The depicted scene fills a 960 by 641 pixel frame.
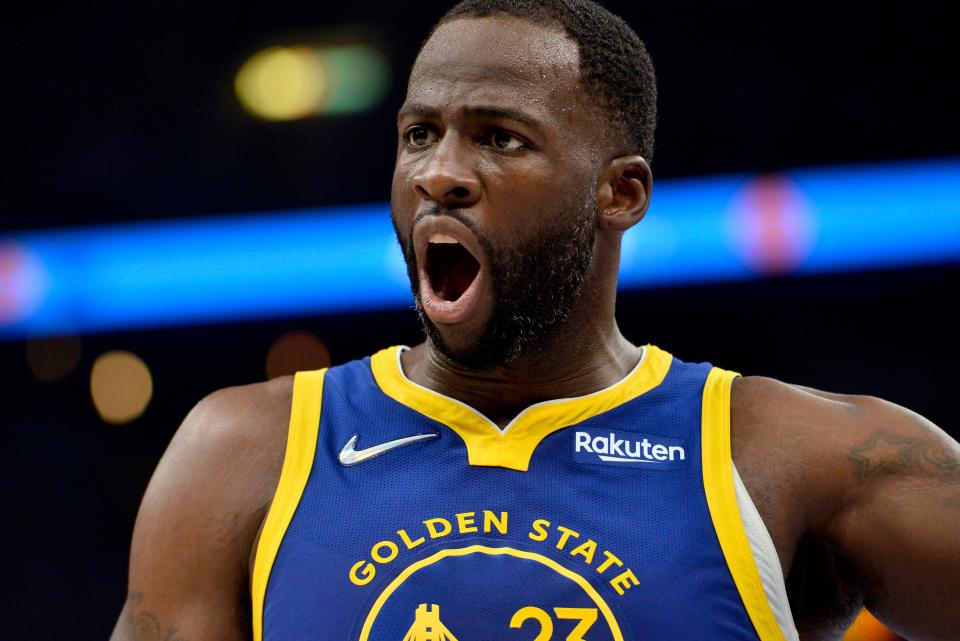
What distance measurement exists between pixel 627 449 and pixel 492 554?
32cm

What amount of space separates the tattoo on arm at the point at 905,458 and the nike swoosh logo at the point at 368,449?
0.71 m

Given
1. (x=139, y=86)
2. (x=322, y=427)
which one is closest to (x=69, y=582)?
(x=139, y=86)

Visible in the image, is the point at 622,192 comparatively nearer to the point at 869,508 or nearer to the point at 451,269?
the point at 451,269

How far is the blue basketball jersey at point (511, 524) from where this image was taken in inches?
75.7

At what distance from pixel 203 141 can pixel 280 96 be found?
13.9 inches

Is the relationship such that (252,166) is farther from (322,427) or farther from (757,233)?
(322,427)

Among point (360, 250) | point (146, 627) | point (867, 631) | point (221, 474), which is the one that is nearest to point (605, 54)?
point (221, 474)

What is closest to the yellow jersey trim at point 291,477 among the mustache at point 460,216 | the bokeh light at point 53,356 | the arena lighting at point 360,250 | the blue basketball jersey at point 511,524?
the blue basketball jersey at point 511,524

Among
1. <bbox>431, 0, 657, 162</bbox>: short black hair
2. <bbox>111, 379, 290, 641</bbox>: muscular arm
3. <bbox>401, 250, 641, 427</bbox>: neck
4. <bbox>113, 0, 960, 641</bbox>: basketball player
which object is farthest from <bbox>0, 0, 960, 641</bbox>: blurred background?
<bbox>111, 379, 290, 641</bbox>: muscular arm

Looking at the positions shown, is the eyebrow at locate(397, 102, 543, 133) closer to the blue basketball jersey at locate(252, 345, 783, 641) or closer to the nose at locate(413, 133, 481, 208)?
the nose at locate(413, 133, 481, 208)

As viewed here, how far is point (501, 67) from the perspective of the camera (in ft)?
7.07

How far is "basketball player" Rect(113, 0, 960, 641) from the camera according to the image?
1.96m

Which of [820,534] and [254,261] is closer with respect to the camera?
[820,534]

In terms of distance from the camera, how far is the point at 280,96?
16.6 ft
